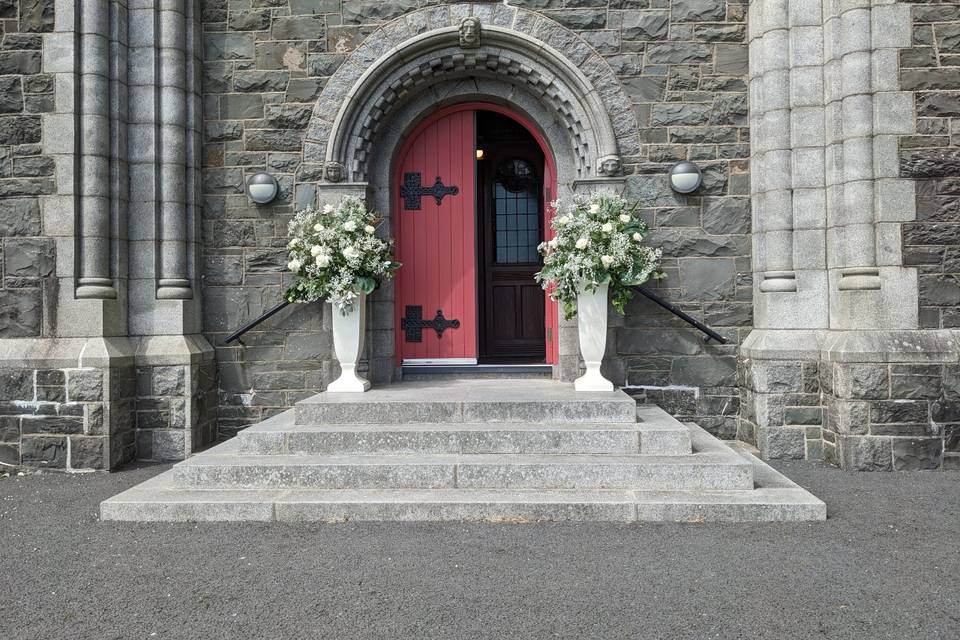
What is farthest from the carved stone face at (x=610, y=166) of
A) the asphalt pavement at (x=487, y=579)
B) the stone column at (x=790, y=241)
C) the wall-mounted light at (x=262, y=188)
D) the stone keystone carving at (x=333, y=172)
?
the asphalt pavement at (x=487, y=579)

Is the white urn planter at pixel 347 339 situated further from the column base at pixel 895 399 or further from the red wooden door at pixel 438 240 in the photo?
the column base at pixel 895 399

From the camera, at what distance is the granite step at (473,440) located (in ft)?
14.8

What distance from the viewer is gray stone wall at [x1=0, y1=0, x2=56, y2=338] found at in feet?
18.1

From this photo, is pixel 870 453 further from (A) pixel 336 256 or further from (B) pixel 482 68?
(B) pixel 482 68

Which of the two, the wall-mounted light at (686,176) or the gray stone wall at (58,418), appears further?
the wall-mounted light at (686,176)

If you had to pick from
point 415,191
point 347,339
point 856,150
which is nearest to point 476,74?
point 415,191

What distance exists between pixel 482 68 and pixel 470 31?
363 millimetres

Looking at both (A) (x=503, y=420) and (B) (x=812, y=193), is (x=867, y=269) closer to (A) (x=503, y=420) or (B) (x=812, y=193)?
(B) (x=812, y=193)

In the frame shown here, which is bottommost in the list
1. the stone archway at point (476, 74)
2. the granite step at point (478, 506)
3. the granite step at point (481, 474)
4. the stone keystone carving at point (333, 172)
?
the granite step at point (478, 506)

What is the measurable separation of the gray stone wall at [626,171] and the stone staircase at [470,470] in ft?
3.71

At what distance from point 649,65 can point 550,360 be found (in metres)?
2.92

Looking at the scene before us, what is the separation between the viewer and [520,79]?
20.2 feet

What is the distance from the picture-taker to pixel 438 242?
6.70 m

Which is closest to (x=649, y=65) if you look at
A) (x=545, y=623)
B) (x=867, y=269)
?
(x=867, y=269)
